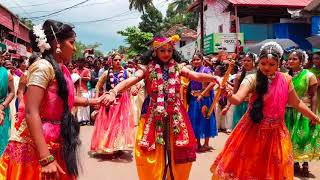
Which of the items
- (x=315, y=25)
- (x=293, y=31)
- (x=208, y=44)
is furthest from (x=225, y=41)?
(x=315, y=25)

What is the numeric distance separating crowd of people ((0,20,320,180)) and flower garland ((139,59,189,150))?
0.03 feet

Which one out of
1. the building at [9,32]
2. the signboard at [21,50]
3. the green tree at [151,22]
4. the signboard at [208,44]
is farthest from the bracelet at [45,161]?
the green tree at [151,22]

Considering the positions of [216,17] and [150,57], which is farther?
[216,17]

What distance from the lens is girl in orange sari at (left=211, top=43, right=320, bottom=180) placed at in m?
4.43

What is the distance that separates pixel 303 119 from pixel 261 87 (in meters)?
2.08

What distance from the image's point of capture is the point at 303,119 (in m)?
6.26

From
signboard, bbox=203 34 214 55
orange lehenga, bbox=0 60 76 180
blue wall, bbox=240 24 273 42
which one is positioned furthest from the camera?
blue wall, bbox=240 24 273 42

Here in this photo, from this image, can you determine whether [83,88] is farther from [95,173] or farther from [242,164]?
[242,164]

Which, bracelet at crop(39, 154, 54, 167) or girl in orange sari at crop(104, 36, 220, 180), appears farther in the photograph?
girl in orange sari at crop(104, 36, 220, 180)

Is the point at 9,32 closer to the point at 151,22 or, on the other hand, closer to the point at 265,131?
the point at 151,22

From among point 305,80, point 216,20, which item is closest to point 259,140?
point 305,80

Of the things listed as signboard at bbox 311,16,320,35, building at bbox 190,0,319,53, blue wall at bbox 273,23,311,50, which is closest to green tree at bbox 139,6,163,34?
building at bbox 190,0,319,53

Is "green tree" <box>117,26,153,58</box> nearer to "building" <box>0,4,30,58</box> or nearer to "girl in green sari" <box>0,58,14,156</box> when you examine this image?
"building" <box>0,4,30,58</box>

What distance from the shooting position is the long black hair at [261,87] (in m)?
4.46
